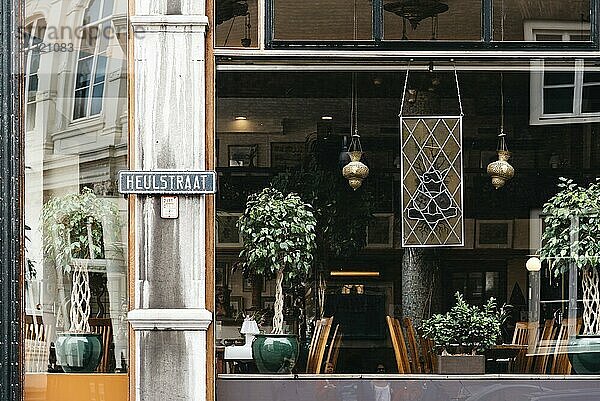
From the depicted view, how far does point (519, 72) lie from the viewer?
Result: 9.66m

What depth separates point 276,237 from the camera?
9.34 metres

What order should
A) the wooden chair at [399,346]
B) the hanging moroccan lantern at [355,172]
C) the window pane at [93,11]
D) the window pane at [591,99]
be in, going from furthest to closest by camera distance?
the hanging moroccan lantern at [355,172]
the window pane at [591,99]
the wooden chair at [399,346]
the window pane at [93,11]

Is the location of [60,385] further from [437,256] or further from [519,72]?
[519,72]

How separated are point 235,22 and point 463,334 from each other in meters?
3.38

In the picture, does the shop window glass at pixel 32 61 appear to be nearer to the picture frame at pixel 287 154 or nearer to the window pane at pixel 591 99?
the picture frame at pixel 287 154

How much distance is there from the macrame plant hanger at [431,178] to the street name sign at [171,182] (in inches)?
105

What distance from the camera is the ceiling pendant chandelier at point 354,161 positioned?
10.6 m

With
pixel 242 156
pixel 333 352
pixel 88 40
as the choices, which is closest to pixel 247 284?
pixel 333 352

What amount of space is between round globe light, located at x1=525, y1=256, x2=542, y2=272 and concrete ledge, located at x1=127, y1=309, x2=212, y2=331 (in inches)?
147

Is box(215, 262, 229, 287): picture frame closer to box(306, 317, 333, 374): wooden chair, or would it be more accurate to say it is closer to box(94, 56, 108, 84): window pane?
box(306, 317, 333, 374): wooden chair

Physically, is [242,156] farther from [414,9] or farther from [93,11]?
[414,9]

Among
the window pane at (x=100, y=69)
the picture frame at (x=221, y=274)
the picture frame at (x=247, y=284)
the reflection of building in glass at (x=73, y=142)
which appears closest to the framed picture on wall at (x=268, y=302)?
the picture frame at (x=247, y=284)

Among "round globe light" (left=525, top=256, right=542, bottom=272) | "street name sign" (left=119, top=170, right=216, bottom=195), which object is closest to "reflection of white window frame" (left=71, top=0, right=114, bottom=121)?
"street name sign" (left=119, top=170, right=216, bottom=195)

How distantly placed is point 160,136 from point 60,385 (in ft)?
7.07
